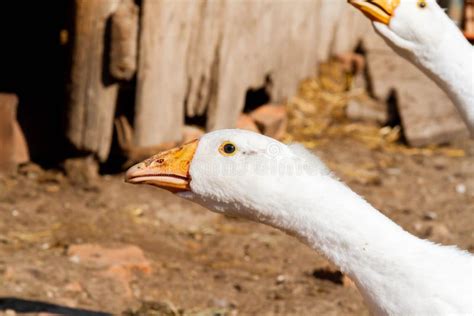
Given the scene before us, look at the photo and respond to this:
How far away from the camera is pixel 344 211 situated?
3596 millimetres

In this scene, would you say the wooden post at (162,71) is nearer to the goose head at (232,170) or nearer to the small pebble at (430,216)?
the small pebble at (430,216)

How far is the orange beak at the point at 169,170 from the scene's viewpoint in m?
3.91

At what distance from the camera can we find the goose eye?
378 cm

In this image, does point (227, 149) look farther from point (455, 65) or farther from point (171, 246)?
point (171, 246)

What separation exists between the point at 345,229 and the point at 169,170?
2.49 feet

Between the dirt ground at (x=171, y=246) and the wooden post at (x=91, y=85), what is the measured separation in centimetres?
33

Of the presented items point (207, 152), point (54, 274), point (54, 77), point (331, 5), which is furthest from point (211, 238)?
point (331, 5)

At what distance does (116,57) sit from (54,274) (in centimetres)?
183

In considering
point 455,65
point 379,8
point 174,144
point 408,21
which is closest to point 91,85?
point 174,144

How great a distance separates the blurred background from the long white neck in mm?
1404

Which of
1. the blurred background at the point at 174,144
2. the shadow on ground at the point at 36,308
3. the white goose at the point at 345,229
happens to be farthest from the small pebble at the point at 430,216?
the white goose at the point at 345,229

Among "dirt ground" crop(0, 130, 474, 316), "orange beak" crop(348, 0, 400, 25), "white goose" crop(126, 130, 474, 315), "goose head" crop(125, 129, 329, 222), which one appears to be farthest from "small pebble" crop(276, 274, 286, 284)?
"white goose" crop(126, 130, 474, 315)

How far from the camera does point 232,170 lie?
3.74m

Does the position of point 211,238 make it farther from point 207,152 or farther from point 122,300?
point 207,152
